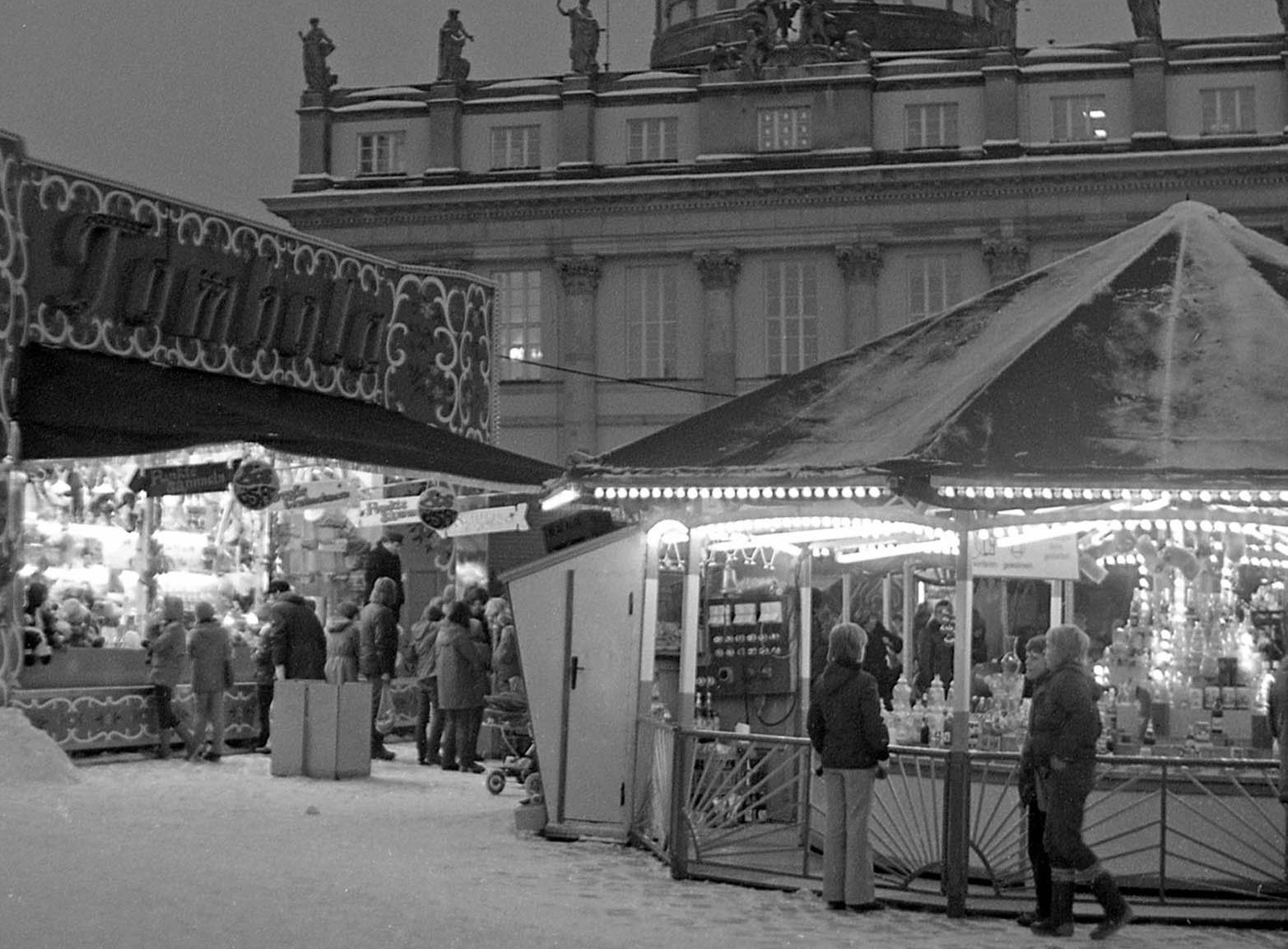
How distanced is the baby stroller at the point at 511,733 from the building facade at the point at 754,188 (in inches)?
827

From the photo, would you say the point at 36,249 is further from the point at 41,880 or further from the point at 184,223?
the point at 41,880

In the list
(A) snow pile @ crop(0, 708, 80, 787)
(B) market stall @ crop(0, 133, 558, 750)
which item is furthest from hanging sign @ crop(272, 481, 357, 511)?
(A) snow pile @ crop(0, 708, 80, 787)

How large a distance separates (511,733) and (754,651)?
119 inches

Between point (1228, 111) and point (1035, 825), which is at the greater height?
point (1228, 111)

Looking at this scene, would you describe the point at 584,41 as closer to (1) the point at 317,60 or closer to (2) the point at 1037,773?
(1) the point at 317,60

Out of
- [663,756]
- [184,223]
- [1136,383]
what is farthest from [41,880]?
[184,223]

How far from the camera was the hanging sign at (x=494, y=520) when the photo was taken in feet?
83.1

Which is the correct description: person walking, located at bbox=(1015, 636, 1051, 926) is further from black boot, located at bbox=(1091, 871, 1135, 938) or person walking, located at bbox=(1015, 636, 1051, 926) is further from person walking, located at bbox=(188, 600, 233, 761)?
person walking, located at bbox=(188, 600, 233, 761)

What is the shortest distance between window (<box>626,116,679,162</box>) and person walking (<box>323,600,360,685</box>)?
2235 cm

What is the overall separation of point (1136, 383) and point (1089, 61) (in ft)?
95.9

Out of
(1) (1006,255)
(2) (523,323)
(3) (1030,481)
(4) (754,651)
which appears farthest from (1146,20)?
(3) (1030,481)

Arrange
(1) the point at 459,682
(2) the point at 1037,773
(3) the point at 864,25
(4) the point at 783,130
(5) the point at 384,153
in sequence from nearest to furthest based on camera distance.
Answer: (2) the point at 1037,773
(1) the point at 459,682
(4) the point at 783,130
(5) the point at 384,153
(3) the point at 864,25

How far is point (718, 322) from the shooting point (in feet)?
133

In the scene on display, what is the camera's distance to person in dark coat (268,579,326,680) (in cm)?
1994
